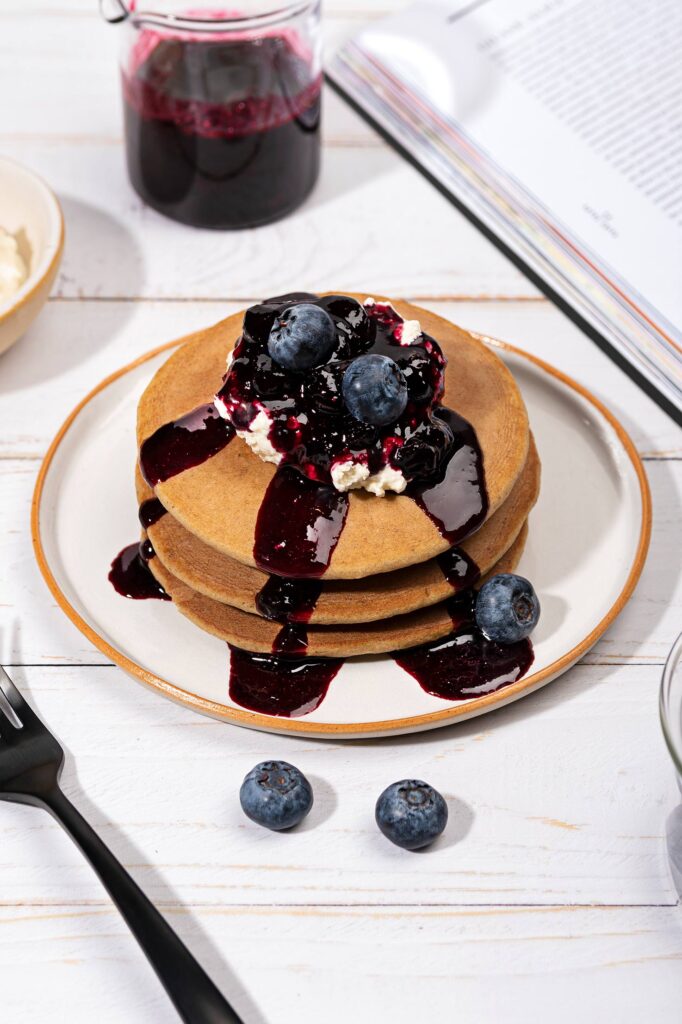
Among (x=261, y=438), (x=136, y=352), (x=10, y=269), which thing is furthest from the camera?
(x=136, y=352)

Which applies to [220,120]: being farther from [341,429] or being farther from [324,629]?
[324,629]

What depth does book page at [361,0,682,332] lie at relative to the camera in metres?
1.79

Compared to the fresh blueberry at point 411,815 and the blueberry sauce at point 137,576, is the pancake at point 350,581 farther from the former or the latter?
the fresh blueberry at point 411,815

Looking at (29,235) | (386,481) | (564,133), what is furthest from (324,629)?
(564,133)

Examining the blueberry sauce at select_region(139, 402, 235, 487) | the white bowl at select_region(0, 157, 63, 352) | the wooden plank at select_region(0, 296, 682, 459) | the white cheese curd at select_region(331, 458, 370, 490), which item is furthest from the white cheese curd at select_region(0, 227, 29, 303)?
the white cheese curd at select_region(331, 458, 370, 490)

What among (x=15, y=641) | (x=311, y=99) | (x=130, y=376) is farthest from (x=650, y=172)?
(x=15, y=641)

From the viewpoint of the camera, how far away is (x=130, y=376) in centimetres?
152

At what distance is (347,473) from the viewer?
117cm

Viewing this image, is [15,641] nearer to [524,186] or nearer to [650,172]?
[524,186]

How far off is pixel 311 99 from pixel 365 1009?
1.31 metres

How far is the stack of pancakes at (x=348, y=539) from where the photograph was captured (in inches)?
46.3

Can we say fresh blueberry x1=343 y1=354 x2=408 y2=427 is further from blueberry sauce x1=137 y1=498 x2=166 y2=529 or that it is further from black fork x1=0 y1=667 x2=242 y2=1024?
black fork x1=0 y1=667 x2=242 y2=1024

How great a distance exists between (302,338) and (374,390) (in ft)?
0.32

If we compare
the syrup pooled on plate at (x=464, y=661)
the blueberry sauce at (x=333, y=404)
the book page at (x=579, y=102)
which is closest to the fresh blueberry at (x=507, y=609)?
the syrup pooled on plate at (x=464, y=661)
